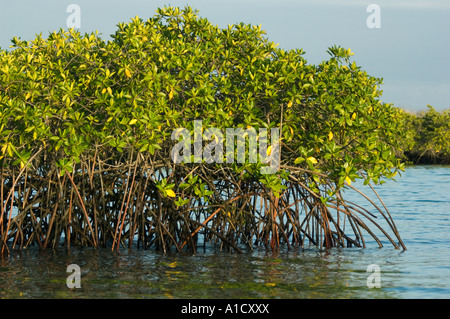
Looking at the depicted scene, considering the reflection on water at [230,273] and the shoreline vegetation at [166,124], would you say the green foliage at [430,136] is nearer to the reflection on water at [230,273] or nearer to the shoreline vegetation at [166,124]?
the reflection on water at [230,273]

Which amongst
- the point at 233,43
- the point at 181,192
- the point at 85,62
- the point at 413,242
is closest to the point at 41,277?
the point at 181,192

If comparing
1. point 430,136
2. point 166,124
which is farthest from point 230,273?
point 430,136

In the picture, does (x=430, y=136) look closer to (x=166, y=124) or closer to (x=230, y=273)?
(x=166, y=124)

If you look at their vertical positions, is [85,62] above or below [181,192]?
above

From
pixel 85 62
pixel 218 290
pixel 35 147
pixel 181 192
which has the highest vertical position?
pixel 85 62

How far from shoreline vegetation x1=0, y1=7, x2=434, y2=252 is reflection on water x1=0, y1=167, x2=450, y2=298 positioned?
359 millimetres

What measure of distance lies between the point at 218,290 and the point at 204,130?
2.22 meters

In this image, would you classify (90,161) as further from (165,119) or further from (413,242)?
(413,242)

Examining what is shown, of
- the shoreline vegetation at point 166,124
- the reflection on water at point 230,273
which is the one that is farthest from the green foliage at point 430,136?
the shoreline vegetation at point 166,124

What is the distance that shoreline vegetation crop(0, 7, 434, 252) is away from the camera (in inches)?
338

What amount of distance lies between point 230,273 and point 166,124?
205 cm

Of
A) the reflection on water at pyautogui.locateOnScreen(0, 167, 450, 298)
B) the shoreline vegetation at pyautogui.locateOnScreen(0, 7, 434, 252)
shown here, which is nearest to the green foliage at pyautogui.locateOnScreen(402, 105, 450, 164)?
the reflection on water at pyautogui.locateOnScreen(0, 167, 450, 298)

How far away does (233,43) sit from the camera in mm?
9648

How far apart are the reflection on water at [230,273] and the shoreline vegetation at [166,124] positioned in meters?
0.36
